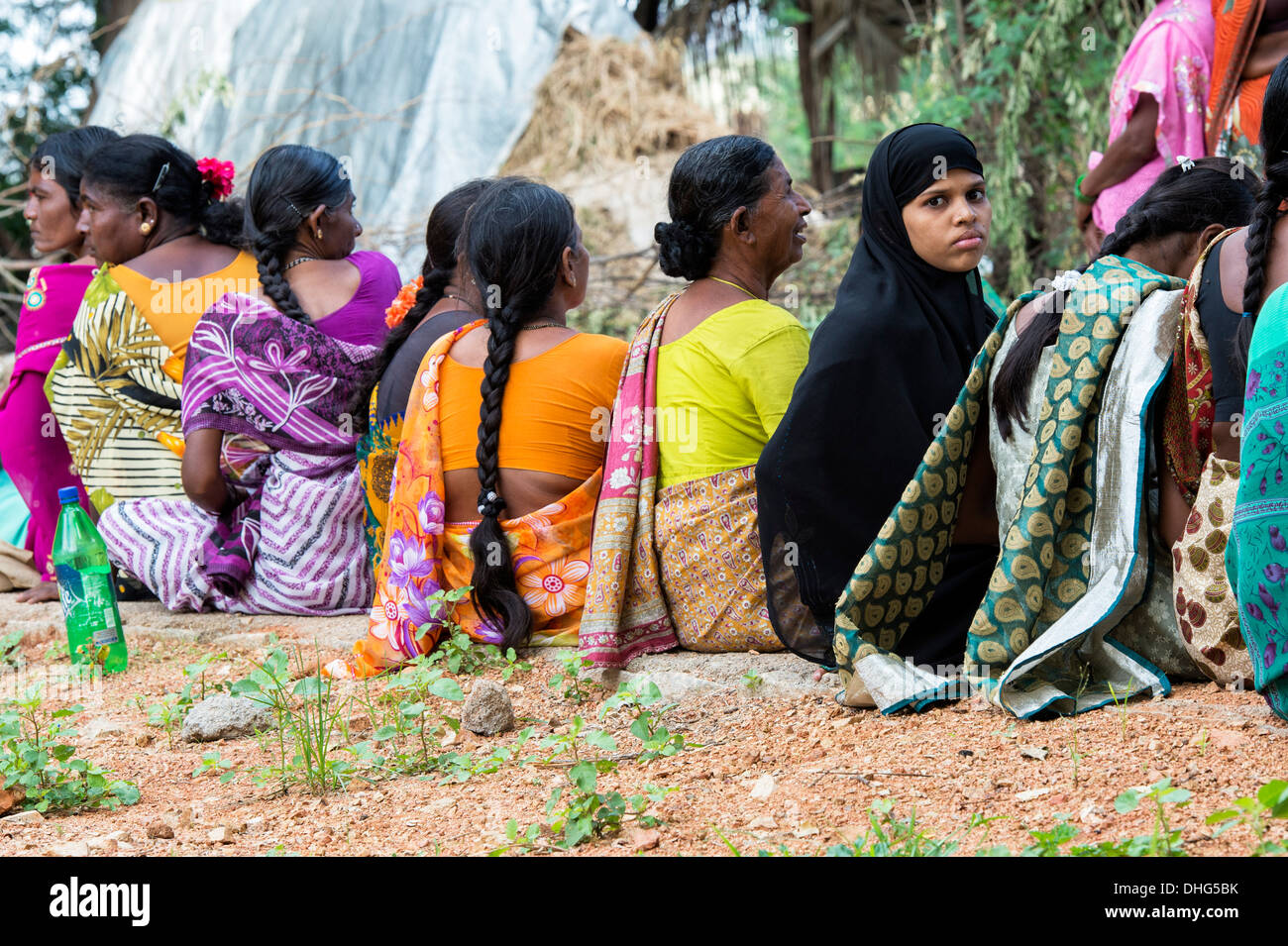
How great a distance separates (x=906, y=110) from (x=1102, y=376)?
5.58 metres

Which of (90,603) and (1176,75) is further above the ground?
(1176,75)

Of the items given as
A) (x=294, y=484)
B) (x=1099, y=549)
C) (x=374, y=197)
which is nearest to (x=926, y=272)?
(x=1099, y=549)

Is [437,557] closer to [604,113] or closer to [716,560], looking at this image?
[716,560]

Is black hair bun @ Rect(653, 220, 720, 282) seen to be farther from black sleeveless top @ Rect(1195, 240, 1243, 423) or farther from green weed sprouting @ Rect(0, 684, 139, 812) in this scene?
green weed sprouting @ Rect(0, 684, 139, 812)

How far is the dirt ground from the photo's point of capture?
218 centimetres

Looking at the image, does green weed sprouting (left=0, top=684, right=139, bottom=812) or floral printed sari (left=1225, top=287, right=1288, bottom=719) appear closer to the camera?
floral printed sari (left=1225, top=287, right=1288, bottom=719)

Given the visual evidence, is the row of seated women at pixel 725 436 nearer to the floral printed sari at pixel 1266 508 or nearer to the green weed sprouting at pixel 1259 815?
the floral printed sari at pixel 1266 508

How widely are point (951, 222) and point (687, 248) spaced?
78cm

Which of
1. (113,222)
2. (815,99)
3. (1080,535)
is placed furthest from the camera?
(815,99)

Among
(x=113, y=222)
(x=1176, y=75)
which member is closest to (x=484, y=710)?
(x=113, y=222)

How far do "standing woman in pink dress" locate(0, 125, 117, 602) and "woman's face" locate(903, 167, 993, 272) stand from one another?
3.34m

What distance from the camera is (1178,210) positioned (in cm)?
307

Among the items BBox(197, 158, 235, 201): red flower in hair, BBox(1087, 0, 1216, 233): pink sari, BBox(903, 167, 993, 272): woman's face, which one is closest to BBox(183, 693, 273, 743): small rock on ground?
BBox(903, 167, 993, 272): woman's face
